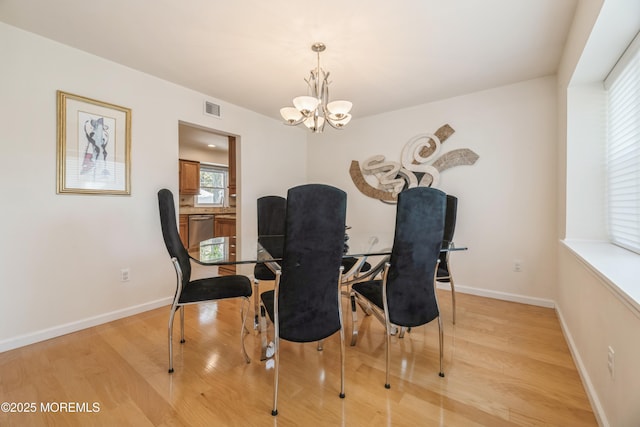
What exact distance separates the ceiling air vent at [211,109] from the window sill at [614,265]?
3.62m

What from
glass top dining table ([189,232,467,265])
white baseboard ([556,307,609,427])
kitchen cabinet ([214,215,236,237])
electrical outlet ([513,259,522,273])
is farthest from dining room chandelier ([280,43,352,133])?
kitchen cabinet ([214,215,236,237])

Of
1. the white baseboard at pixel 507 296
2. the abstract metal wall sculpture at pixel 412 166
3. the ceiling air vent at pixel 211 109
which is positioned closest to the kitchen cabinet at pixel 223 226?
the ceiling air vent at pixel 211 109

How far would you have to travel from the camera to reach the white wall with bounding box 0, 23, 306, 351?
199 cm

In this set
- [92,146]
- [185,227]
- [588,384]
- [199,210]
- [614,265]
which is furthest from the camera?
[199,210]

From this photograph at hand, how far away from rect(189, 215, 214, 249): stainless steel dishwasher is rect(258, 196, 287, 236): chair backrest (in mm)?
3650

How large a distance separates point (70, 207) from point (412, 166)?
3.60 m

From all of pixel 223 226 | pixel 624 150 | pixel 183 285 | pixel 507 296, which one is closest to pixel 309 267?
pixel 183 285

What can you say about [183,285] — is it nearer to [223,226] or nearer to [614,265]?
[614,265]

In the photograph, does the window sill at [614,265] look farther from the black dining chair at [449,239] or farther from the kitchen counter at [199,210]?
the kitchen counter at [199,210]

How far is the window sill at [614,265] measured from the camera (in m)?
1.00

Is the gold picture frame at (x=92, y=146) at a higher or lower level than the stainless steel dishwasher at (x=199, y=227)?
higher

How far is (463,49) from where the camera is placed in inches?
89.2

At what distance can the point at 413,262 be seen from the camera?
160cm

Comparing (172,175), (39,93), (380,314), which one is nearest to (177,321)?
(172,175)
